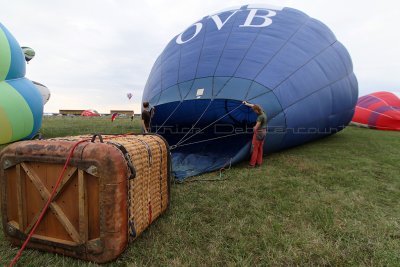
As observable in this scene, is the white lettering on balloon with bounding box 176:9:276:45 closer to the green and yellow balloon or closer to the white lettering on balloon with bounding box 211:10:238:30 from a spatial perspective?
the white lettering on balloon with bounding box 211:10:238:30

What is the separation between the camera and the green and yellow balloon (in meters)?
A: 5.77

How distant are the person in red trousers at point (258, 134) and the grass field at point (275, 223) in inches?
10.0

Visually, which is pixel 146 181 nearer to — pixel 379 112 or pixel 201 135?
pixel 201 135

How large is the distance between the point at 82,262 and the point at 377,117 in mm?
12116

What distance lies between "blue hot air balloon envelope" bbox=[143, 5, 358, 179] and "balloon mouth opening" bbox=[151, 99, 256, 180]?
20mm

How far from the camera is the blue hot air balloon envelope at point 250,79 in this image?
4.94 meters

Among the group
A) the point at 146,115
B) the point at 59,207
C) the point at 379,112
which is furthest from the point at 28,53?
the point at 379,112

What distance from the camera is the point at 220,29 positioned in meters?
5.82

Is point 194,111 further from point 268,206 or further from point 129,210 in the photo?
point 129,210

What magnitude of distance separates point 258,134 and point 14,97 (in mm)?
5039

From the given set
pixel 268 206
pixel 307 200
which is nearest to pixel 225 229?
pixel 268 206

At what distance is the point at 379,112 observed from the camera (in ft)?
37.1

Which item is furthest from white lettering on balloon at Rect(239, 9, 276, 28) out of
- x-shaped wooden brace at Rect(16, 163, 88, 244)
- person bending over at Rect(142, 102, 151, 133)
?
x-shaped wooden brace at Rect(16, 163, 88, 244)

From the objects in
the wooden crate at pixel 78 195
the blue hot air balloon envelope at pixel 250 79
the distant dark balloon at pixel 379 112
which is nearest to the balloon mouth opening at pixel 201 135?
the blue hot air balloon envelope at pixel 250 79
